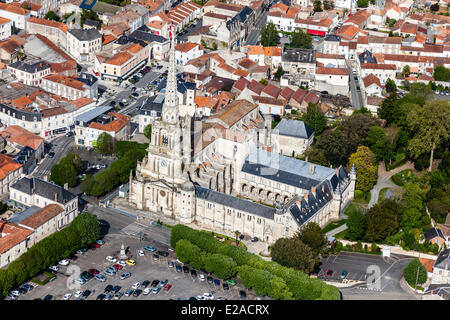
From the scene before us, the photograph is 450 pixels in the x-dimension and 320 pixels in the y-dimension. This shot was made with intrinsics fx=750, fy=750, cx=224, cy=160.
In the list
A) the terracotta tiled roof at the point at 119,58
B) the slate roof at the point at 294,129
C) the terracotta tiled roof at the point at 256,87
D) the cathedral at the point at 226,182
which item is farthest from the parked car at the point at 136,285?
the terracotta tiled roof at the point at 119,58

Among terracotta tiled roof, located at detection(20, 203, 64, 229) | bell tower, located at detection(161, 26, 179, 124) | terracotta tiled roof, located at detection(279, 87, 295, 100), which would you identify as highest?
bell tower, located at detection(161, 26, 179, 124)

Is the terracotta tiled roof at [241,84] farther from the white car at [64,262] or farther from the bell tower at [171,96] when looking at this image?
the white car at [64,262]

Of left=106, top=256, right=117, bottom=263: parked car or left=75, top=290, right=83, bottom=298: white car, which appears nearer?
left=75, top=290, right=83, bottom=298: white car

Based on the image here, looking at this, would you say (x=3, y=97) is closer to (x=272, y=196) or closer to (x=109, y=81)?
(x=109, y=81)

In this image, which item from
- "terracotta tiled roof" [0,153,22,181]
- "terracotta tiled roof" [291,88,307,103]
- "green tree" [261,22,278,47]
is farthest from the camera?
"green tree" [261,22,278,47]

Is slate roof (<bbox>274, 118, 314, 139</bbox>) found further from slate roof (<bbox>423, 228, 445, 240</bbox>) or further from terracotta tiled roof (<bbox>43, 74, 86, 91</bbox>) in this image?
terracotta tiled roof (<bbox>43, 74, 86, 91</bbox>)

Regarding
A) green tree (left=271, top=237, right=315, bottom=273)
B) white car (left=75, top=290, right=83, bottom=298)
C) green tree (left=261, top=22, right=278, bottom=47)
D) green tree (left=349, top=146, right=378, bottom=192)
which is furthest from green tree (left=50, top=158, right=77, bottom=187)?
green tree (left=261, top=22, right=278, bottom=47)

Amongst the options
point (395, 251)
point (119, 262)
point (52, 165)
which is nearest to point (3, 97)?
point (52, 165)
